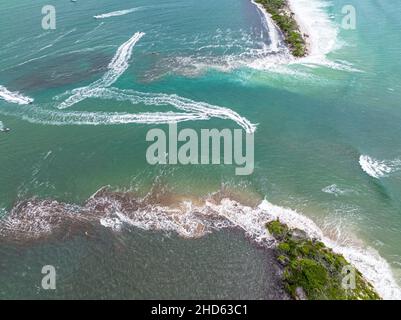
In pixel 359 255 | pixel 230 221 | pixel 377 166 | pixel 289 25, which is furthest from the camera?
pixel 289 25

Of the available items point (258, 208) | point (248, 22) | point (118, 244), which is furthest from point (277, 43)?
point (118, 244)

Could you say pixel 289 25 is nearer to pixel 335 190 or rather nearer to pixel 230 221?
pixel 335 190

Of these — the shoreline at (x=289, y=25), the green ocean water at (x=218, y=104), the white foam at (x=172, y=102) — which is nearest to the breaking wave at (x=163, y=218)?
the green ocean water at (x=218, y=104)

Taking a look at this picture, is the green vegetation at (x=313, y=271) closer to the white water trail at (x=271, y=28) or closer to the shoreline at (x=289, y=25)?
the shoreline at (x=289, y=25)

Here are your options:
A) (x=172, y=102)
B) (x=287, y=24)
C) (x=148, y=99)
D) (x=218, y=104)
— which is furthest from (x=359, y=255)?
(x=287, y=24)

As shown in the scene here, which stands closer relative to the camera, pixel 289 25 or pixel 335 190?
pixel 335 190
